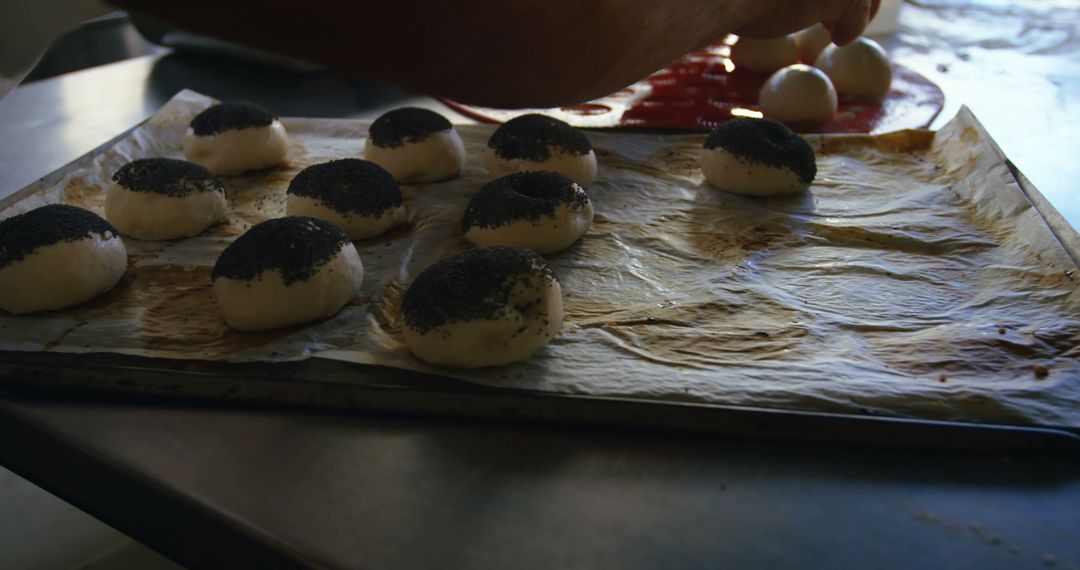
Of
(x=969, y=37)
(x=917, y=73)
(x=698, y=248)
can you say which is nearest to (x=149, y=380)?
(x=698, y=248)

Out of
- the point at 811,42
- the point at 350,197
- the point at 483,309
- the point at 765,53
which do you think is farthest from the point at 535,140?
the point at 811,42

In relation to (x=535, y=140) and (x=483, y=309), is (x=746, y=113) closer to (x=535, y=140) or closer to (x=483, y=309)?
(x=535, y=140)

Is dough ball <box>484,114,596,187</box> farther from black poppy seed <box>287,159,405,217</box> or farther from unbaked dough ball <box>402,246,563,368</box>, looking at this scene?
unbaked dough ball <box>402,246,563,368</box>

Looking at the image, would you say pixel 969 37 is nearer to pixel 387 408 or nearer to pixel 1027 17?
pixel 1027 17

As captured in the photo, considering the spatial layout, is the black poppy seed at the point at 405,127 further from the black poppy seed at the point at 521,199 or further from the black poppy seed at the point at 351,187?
the black poppy seed at the point at 521,199

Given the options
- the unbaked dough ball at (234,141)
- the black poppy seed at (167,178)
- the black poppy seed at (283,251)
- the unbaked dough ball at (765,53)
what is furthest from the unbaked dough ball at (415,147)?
the unbaked dough ball at (765,53)

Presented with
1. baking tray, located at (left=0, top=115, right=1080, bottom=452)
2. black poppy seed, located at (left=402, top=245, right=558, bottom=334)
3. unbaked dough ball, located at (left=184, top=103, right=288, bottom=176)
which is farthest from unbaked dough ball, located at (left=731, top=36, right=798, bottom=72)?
baking tray, located at (left=0, top=115, right=1080, bottom=452)
